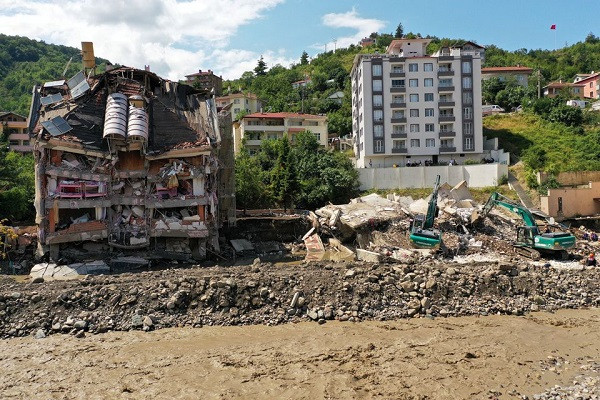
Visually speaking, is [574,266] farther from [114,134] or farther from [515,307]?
[114,134]

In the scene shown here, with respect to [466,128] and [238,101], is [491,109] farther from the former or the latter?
[238,101]

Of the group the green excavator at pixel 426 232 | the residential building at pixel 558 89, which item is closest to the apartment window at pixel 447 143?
the green excavator at pixel 426 232

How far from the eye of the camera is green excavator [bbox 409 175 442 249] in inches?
1013

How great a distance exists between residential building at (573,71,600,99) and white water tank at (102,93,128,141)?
75.8m

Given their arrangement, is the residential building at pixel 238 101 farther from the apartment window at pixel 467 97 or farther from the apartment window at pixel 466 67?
the apartment window at pixel 467 97

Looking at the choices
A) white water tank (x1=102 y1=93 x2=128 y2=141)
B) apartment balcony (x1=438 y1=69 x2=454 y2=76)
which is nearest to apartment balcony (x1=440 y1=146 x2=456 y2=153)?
apartment balcony (x1=438 y1=69 x2=454 y2=76)

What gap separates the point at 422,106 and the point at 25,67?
98758 mm

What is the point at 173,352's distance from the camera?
13984mm

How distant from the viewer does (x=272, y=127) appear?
5931cm

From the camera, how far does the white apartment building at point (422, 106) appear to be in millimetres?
51531

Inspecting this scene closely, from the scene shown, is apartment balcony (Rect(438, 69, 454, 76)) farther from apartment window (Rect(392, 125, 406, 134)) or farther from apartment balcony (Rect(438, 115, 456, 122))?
apartment window (Rect(392, 125, 406, 134))

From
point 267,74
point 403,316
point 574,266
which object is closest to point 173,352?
point 403,316

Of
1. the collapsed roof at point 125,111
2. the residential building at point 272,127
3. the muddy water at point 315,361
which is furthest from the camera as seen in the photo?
the residential building at point 272,127

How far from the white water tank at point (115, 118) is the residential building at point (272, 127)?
28624mm
